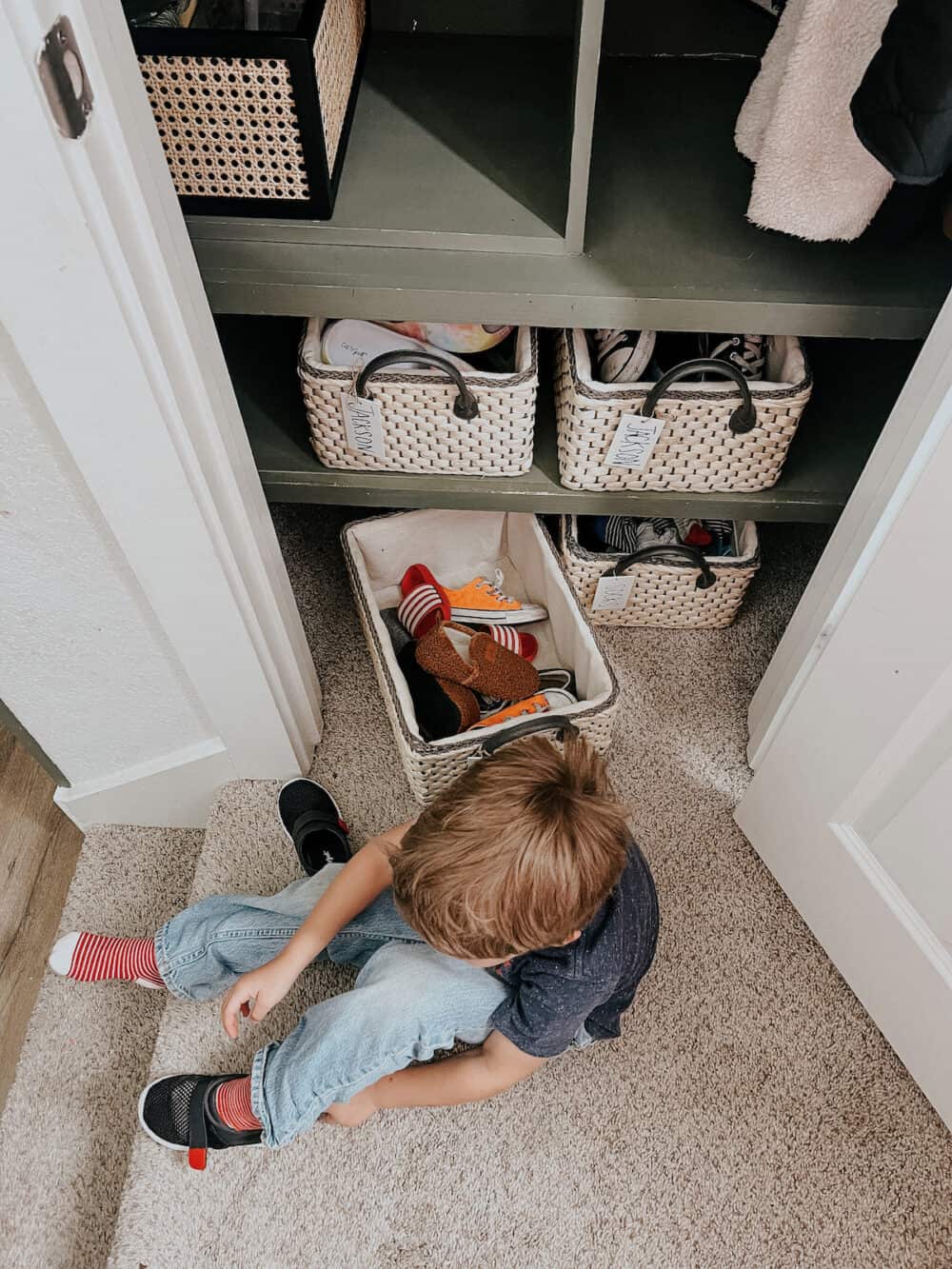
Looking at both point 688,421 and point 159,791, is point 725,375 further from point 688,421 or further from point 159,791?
point 159,791

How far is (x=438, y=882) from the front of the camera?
84 cm

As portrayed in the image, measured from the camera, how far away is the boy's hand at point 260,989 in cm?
101

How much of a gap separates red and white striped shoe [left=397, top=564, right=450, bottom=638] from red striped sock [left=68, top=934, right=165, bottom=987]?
1.82 feet

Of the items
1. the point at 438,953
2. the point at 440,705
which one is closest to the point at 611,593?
the point at 440,705

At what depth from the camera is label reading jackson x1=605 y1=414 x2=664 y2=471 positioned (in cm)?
114

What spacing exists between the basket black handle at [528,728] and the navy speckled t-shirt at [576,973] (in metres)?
0.18

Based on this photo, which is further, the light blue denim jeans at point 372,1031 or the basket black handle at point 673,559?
the basket black handle at point 673,559

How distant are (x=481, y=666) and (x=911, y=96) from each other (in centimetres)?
81

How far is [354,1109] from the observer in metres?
1.02

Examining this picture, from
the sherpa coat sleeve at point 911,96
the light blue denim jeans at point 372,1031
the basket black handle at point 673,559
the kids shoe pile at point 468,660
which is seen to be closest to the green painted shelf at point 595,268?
the sherpa coat sleeve at point 911,96

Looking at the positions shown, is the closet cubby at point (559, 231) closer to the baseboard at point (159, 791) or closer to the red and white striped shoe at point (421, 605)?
the red and white striped shoe at point (421, 605)

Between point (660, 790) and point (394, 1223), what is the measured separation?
636 mm

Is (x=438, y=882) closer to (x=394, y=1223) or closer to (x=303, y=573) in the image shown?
(x=394, y=1223)

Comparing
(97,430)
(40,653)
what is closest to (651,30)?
(97,430)
